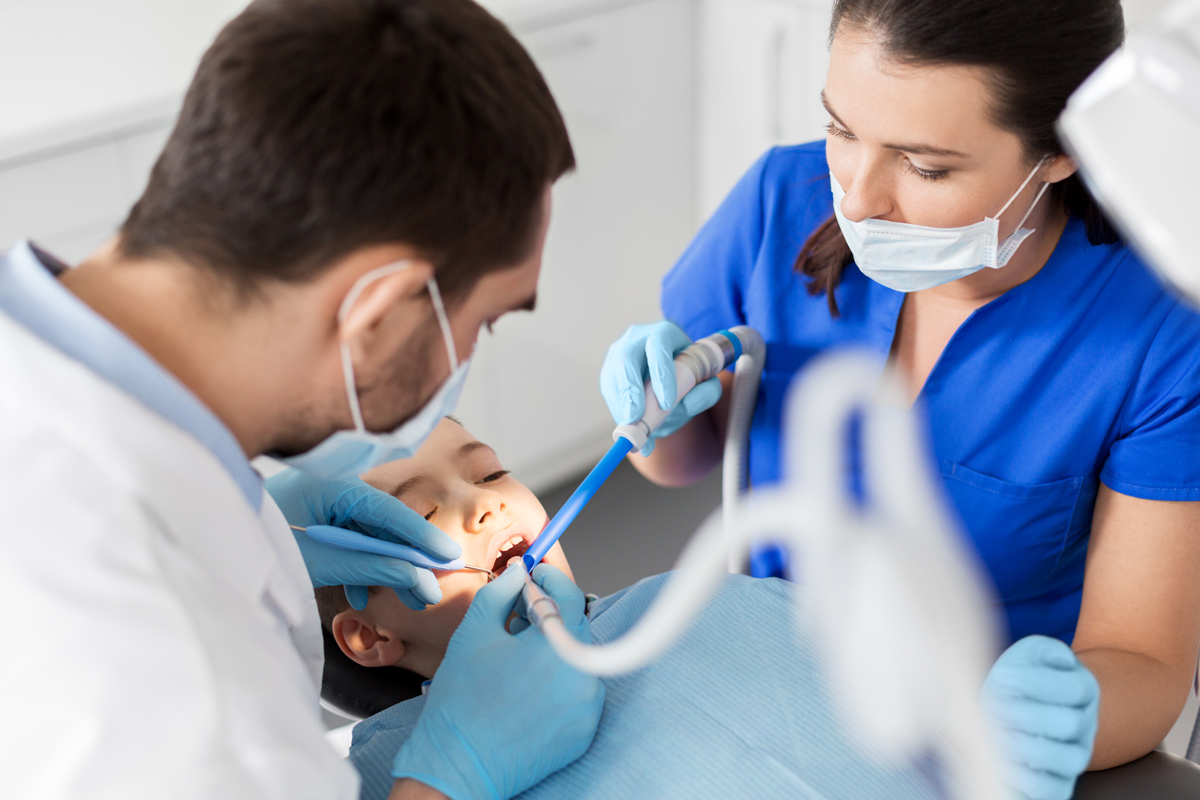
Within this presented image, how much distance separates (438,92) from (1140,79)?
0.50 metres

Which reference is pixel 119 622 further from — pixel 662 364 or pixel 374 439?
pixel 662 364

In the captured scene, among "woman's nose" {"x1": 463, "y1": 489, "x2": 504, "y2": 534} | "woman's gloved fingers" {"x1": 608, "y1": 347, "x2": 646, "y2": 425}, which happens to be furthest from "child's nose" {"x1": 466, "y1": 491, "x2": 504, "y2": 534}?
"woman's gloved fingers" {"x1": 608, "y1": 347, "x2": 646, "y2": 425}

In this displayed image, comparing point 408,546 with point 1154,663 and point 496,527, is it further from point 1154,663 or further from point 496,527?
point 1154,663

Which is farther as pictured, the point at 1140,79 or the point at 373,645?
the point at 373,645

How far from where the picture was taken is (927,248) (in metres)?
1.22

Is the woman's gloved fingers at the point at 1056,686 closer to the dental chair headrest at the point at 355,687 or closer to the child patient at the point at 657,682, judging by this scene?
the child patient at the point at 657,682

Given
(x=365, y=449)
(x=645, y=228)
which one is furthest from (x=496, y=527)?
(x=645, y=228)

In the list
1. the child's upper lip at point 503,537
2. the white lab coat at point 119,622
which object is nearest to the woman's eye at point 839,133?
the child's upper lip at point 503,537

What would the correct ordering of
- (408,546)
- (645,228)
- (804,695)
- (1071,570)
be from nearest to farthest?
(804,695) → (408,546) → (1071,570) → (645,228)

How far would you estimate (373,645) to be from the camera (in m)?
1.39

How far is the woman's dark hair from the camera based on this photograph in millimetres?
1072

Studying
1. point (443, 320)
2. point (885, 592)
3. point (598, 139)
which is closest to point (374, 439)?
point (443, 320)

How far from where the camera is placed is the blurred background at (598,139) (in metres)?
2.23

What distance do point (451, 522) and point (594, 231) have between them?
5.12ft
